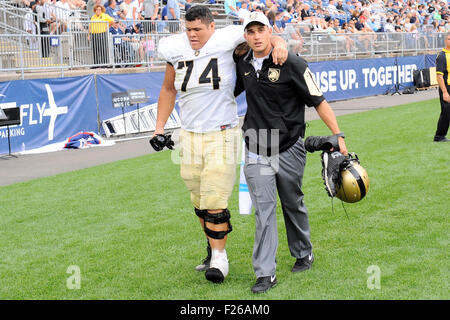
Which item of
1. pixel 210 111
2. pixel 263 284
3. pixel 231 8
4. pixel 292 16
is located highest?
pixel 231 8

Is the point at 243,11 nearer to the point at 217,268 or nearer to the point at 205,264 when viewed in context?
the point at 205,264

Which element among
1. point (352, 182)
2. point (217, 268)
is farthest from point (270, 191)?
point (217, 268)

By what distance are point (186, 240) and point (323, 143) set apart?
218cm

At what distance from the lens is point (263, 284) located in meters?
4.93

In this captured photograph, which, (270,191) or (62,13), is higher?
(62,13)

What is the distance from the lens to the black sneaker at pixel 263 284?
490 cm

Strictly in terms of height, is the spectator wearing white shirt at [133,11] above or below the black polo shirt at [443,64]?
above

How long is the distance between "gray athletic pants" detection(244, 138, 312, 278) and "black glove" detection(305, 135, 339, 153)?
78 millimetres

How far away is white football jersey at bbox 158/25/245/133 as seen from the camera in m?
5.22

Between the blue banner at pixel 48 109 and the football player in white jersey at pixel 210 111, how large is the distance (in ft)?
31.6

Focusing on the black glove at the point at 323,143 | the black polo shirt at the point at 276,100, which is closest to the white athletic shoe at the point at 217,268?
the black polo shirt at the point at 276,100

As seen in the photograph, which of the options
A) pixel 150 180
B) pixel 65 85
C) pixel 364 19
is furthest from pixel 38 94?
pixel 364 19

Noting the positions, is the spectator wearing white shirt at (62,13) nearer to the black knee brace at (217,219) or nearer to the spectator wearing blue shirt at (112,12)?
the spectator wearing blue shirt at (112,12)

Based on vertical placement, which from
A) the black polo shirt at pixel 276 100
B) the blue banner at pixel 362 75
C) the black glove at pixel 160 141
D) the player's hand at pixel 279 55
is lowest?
the blue banner at pixel 362 75
